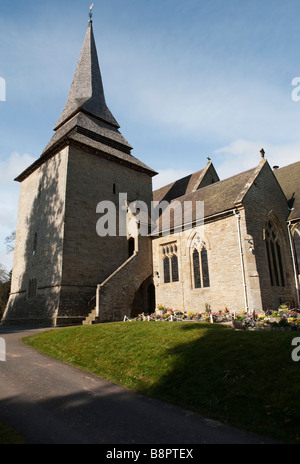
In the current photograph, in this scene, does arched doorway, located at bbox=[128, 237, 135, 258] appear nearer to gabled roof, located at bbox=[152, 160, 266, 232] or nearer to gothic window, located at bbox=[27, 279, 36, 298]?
gabled roof, located at bbox=[152, 160, 266, 232]

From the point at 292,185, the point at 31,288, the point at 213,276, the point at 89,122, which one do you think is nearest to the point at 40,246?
the point at 31,288

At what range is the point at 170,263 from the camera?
21.6m

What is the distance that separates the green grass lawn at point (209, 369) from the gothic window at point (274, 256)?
9625 millimetres

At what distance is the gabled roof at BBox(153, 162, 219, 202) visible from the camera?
28578 millimetres

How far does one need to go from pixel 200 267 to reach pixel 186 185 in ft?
42.1

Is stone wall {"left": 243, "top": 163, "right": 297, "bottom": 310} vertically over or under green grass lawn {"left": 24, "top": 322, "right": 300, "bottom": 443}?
over

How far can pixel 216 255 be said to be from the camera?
60.4 ft

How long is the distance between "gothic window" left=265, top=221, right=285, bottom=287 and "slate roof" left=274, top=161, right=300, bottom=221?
2.37m

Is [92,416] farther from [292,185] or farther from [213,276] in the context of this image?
[292,185]

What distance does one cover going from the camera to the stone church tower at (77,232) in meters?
20.2

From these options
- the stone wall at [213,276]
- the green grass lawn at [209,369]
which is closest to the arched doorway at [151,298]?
the stone wall at [213,276]

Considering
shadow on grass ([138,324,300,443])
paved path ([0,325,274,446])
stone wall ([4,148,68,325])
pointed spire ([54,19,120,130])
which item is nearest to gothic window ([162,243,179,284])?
stone wall ([4,148,68,325])

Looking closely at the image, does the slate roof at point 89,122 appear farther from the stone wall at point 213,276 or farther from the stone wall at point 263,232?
the stone wall at point 263,232
